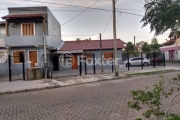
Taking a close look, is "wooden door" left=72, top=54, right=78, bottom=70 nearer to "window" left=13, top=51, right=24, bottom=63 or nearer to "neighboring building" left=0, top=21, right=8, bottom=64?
"window" left=13, top=51, right=24, bottom=63

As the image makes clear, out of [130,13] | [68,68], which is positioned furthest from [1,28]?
[130,13]

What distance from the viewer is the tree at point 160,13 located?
59.2 feet

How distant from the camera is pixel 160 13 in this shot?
61.7 feet

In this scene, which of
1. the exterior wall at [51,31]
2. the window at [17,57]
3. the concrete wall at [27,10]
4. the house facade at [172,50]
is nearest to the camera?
the window at [17,57]

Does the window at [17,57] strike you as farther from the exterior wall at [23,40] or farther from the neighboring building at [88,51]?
the neighboring building at [88,51]

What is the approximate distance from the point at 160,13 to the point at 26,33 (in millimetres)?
15268

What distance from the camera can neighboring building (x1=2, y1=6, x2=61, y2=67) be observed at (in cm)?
2109

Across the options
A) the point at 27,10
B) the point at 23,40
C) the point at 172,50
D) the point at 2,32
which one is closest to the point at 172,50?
the point at 172,50

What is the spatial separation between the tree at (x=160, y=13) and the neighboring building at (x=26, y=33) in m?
11.7

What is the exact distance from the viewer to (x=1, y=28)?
24.7 m

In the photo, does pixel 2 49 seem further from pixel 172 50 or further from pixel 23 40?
pixel 172 50

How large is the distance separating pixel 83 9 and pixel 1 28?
39.3 feet

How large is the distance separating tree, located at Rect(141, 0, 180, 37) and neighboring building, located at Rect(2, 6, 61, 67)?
38.3 ft

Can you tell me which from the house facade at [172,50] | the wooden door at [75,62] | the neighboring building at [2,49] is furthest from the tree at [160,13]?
the house facade at [172,50]
